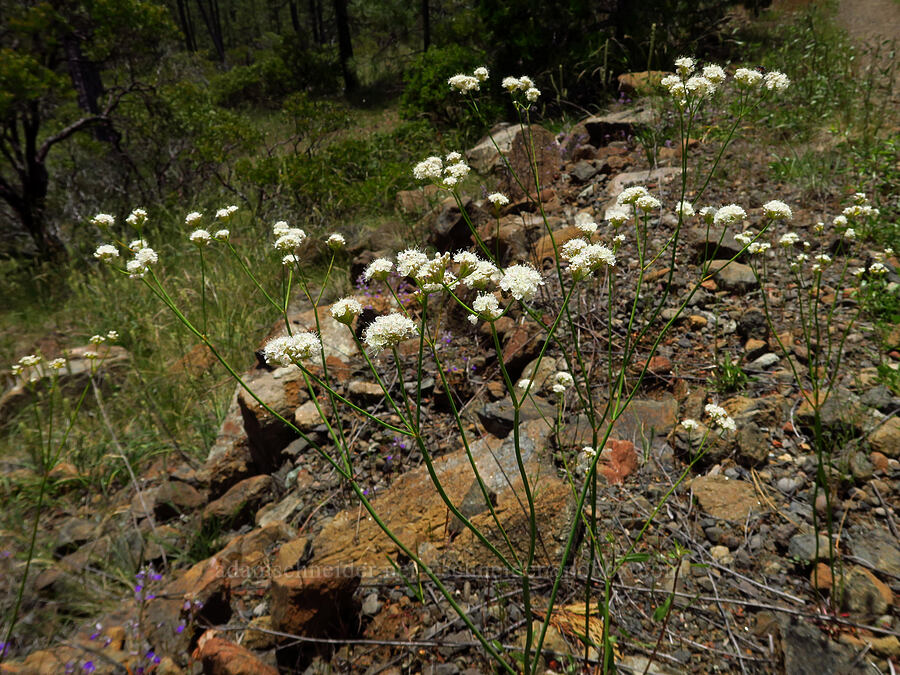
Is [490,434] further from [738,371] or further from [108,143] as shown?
[108,143]

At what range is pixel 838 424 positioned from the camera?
2104 mm

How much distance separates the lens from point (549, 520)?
1.88m

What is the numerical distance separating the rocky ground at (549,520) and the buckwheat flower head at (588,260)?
2.55ft

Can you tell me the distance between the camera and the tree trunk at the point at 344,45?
17.5m

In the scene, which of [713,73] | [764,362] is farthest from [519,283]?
[764,362]

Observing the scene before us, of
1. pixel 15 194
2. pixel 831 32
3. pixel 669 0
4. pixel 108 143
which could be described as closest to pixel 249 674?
pixel 15 194

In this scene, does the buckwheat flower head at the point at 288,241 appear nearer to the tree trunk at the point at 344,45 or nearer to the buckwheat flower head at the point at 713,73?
the buckwheat flower head at the point at 713,73

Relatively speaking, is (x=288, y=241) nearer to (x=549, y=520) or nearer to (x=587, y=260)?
(x=587, y=260)

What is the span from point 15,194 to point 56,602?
6.63 meters

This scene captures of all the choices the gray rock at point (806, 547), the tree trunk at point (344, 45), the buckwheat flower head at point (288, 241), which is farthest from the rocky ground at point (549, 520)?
the tree trunk at point (344, 45)

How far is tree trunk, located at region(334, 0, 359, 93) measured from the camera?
690 inches

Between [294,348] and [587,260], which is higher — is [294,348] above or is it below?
below

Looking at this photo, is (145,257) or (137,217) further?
(137,217)

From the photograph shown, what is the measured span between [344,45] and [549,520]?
20477mm
